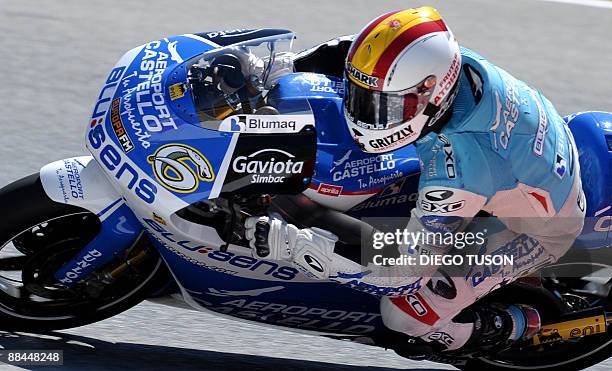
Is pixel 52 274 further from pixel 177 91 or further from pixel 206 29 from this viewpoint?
pixel 206 29

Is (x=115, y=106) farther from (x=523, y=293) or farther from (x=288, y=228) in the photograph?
(x=523, y=293)

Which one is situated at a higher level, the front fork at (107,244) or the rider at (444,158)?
the rider at (444,158)

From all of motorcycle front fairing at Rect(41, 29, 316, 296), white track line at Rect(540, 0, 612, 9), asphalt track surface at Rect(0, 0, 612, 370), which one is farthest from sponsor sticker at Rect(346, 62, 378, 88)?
Result: white track line at Rect(540, 0, 612, 9)

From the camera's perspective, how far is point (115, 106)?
4520 mm

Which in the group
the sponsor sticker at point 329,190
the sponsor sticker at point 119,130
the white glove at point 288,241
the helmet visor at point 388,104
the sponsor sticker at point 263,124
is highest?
the helmet visor at point 388,104

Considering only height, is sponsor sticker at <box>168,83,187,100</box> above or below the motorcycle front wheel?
above

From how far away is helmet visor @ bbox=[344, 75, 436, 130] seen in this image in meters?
4.36

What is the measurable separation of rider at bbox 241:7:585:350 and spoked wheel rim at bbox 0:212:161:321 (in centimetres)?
79

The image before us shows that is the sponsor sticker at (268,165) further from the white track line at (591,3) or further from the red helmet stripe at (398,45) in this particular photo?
the white track line at (591,3)

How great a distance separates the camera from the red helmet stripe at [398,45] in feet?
14.2

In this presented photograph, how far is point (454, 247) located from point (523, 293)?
0.61 metres

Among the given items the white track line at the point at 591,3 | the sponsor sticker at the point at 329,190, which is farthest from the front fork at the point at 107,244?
the white track line at the point at 591,3

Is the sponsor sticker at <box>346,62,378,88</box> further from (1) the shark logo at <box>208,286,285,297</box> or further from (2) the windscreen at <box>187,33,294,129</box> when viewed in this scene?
(1) the shark logo at <box>208,286,285,297</box>

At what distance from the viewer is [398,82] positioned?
4.33 m
